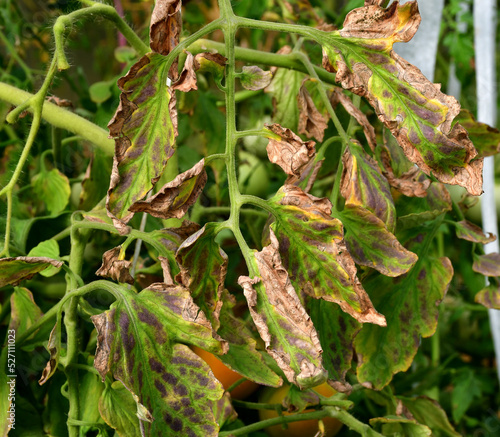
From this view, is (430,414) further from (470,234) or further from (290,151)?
(290,151)

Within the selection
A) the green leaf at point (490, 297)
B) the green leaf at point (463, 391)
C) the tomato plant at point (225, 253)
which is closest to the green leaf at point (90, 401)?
the tomato plant at point (225, 253)

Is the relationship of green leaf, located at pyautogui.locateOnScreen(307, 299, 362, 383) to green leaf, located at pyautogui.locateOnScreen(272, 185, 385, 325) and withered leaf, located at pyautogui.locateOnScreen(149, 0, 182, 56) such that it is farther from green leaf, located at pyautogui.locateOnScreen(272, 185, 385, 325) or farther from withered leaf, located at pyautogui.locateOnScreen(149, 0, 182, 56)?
withered leaf, located at pyautogui.locateOnScreen(149, 0, 182, 56)

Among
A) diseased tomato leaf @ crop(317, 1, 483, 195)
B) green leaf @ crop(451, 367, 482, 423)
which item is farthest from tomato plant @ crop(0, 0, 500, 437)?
green leaf @ crop(451, 367, 482, 423)

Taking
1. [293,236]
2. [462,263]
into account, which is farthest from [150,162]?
[462,263]

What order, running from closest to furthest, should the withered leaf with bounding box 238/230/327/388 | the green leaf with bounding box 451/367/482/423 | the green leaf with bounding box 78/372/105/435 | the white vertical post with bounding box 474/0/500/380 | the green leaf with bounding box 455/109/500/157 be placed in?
the withered leaf with bounding box 238/230/327/388
the green leaf with bounding box 78/372/105/435
the green leaf with bounding box 455/109/500/157
the white vertical post with bounding box 474/0/500/380
the green leaf with bounding box 451/367/482/423

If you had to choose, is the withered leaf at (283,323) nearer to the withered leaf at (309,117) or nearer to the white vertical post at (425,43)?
the withered leaf at (309,117)

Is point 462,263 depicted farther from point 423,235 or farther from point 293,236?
point 293,236
